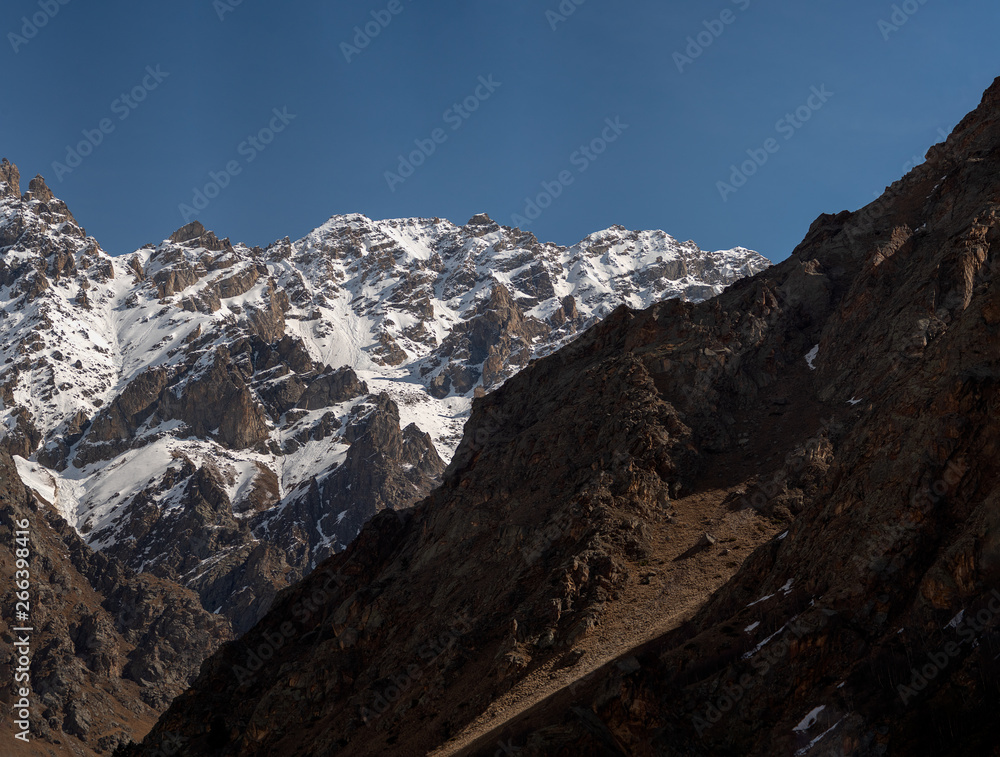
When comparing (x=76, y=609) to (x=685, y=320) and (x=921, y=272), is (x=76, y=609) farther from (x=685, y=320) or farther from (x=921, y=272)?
(x=921, y=272)

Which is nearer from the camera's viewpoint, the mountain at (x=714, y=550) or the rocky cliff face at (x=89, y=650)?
the mountain at (x=714, y=550)

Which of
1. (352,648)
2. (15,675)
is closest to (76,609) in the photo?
(15,675)

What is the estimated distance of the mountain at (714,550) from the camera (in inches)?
1158

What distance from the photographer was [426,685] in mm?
47438

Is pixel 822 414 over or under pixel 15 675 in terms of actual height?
under

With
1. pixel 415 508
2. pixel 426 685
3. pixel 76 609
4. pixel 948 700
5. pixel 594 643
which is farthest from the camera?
pixel 76 609

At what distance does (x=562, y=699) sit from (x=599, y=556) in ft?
43.3

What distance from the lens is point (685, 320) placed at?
2884 inches

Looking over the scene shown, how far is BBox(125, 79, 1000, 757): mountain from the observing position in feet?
96.5

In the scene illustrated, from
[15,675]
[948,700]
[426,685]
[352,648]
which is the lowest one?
[948,700]

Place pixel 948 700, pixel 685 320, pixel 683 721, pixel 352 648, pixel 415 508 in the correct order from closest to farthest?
pixel 948 700 < pixel 683 721 < pixel 352 648 < pixel 685 320 < pixel 415 508

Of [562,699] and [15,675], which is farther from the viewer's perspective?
[15,675]

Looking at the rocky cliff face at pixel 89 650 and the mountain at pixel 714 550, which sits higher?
the rocky cliff face at pixel 89 650

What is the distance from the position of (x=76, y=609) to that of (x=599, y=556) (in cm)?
17168
